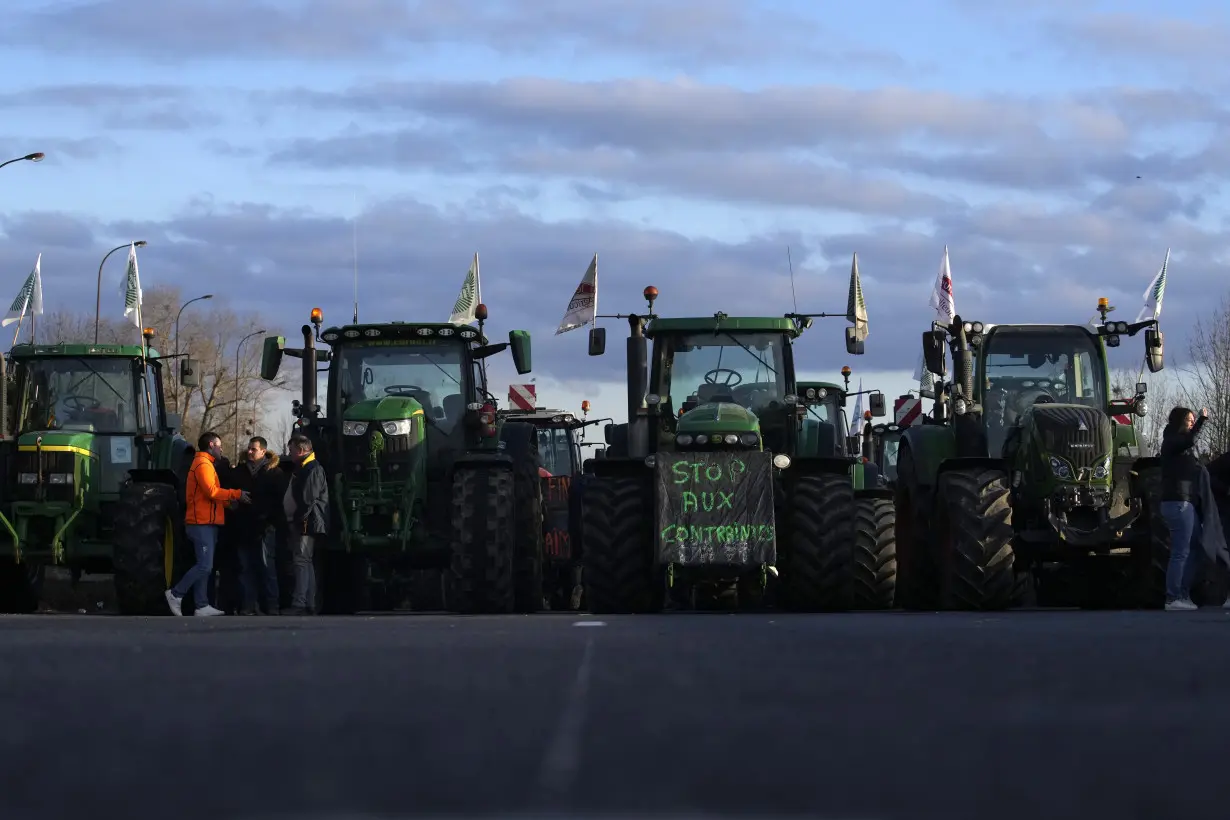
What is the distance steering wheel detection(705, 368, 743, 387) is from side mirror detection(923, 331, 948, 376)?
6.01 feet

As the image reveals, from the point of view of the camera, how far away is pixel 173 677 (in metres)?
9.93

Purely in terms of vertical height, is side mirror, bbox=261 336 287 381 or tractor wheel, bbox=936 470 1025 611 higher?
side mirror, bbox=261 336 287 381

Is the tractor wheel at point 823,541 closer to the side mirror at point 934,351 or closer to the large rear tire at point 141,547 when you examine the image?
the side mirror at point 934,351

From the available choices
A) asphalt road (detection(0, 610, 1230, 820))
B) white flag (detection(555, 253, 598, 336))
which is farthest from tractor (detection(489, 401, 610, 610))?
asphalt road (detection(0, 610, 1230, 820))

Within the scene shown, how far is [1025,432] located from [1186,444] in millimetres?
1774

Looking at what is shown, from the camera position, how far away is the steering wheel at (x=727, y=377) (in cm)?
2108

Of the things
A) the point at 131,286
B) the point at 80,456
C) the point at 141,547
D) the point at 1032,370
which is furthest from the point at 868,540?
the point at 131,286

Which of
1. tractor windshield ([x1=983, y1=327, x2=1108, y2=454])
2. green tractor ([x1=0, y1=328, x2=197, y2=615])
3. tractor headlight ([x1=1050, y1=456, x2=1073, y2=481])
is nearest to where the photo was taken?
tractor headlight ([x1=1050, y1=456, x2=1073, y2=481])

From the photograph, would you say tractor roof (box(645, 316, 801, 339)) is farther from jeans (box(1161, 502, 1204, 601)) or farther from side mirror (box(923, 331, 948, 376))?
jeans (box(1161, 502, 1204, 601))

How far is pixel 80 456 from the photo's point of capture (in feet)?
74.2

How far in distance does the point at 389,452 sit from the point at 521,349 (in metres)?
1.71

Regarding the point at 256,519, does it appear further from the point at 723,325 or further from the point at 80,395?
the point at 723,325

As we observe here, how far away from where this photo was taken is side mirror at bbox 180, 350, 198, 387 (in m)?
23.0

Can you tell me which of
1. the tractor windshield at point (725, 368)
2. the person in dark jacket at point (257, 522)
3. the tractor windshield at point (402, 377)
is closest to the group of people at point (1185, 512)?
the tractor windshield at point (725, 368)
